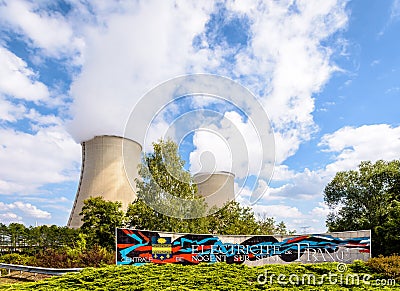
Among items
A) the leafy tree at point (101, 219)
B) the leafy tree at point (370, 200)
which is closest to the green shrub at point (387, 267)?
the leafy tree at point (370, 200)

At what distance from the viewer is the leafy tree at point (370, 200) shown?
55.4ft

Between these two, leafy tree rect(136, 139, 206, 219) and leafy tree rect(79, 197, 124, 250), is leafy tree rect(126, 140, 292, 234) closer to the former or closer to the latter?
leafy tree rect(136, 139, 206, 219)

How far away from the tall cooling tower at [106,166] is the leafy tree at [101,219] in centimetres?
68

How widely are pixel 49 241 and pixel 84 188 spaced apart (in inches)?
424

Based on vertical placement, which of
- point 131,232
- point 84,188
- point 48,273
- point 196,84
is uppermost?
point 196,84

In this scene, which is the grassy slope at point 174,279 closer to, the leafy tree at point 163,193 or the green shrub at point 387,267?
the green shrub at point 387,267

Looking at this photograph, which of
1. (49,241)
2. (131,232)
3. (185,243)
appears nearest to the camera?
(131,232)

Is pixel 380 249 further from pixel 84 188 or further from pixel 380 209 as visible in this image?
pixel 84 188

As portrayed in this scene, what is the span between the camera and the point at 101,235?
17.4 m

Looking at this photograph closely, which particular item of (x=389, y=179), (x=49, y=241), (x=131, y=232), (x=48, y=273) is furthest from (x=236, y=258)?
(x=49, y=241)

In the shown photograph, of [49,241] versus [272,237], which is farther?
[49,241]

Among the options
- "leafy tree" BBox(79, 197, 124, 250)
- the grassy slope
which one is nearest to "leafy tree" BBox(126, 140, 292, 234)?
"leafy tree" BBox(79, 197, 124, 250)

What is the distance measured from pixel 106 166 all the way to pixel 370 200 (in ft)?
48.8

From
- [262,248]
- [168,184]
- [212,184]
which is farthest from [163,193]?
[262,248]
